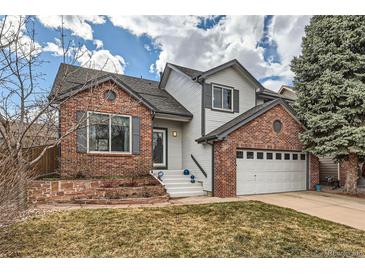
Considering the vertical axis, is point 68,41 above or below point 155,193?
above

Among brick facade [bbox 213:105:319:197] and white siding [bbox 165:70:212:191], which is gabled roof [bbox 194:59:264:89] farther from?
brick facade [bbox 213:105:319:197]

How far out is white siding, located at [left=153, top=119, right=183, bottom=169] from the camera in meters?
13.0

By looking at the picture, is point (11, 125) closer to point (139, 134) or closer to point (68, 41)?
point (68, 41)

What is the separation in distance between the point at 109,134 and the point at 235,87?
7208mm

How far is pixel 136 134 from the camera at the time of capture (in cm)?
1098

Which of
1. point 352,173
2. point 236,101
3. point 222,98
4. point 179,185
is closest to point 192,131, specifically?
point 222,98

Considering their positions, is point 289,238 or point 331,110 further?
point 331,110

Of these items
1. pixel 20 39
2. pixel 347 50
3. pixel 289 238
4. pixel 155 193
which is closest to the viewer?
pixel 289 238

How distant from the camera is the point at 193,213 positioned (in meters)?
7.17

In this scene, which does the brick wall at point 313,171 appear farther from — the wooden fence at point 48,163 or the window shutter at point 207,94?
the wooden fence at point 48,163

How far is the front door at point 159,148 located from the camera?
12596 mm

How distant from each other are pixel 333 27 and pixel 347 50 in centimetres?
132

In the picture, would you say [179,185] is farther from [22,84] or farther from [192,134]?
[22,84]
